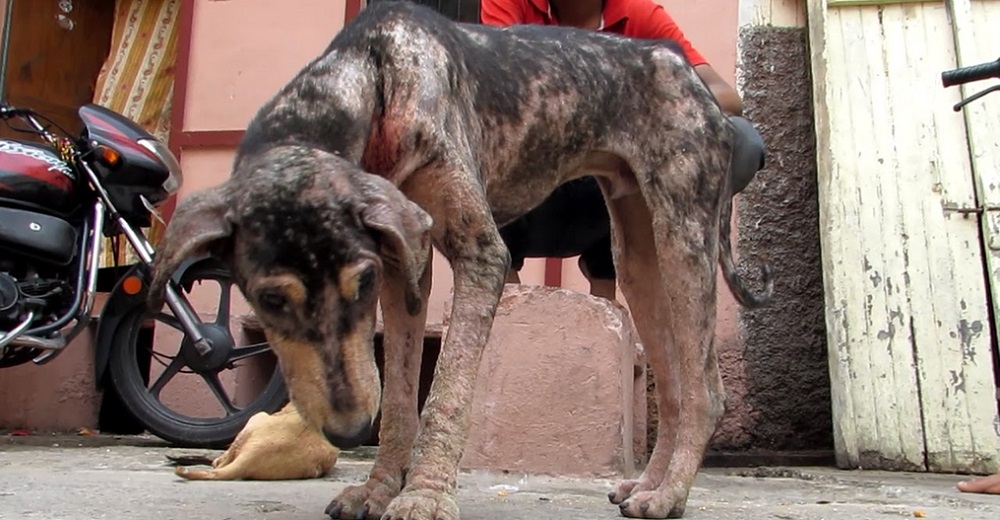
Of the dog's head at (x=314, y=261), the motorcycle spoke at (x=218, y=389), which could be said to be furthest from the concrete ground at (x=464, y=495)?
the dog's head at (x=314, y=261)

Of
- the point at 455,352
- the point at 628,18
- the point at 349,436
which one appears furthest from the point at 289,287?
the point at 628,18

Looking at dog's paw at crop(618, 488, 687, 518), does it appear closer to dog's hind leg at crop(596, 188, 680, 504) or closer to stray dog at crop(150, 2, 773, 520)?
stray dog at crop(150, 2, 773, 520)

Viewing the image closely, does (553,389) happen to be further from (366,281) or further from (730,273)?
(366,281)

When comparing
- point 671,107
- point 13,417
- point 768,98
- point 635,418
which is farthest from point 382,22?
point 13,417

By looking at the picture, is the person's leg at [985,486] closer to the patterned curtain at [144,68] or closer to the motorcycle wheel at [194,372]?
the motorcycle wheel at [194,372]

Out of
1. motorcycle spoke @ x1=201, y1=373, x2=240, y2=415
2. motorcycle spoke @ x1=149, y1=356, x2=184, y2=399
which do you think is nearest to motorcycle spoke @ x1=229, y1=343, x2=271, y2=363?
motorcycle spoke @ x1=201, y1=373, x2=240, y2=415

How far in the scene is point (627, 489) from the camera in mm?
3432

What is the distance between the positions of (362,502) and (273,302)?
2.53 ft

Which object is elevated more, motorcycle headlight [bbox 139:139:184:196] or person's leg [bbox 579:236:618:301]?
motorcycle headlight [bbox 139:139:184:196]

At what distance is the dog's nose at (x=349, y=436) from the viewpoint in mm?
2271

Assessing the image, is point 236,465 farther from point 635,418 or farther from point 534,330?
point 635,418

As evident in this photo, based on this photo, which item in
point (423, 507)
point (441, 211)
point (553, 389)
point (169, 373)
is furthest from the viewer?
point (169, 373)

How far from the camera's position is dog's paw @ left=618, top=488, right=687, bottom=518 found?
304cm

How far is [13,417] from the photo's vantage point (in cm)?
625
